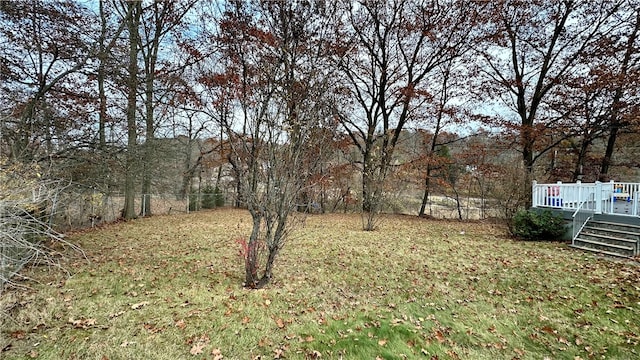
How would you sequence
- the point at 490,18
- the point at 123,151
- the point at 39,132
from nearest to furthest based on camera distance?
the point at 39,132 → the point at 123,151 → the point at 490,18

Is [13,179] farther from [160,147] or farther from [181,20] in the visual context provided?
[181,20]

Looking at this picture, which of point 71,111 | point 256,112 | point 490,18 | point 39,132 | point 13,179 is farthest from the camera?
point 490,18

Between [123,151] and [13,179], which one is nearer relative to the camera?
[13,179]

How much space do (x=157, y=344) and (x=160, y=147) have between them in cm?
846

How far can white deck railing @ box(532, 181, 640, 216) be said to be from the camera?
6898 mm

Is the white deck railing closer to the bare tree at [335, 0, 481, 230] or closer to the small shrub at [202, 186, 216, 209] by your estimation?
the bare tree at [335, 0, 481, 230]

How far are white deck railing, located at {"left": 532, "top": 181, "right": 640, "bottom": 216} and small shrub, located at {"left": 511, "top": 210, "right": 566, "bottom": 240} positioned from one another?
0.65m

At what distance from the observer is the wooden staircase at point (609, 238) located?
561cm

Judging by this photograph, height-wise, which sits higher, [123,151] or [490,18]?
[490,18]

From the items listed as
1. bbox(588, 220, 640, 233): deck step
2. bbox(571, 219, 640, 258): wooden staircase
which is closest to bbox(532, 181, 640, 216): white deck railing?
bbox(588, 220, 640, 233): deck step

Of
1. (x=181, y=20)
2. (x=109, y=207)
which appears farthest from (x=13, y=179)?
(x=181, y=20)

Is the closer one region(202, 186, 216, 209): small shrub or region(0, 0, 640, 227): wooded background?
region(0, 0, 640, 227): wooded background

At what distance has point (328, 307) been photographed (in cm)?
363

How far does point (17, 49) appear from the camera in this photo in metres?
5.27
